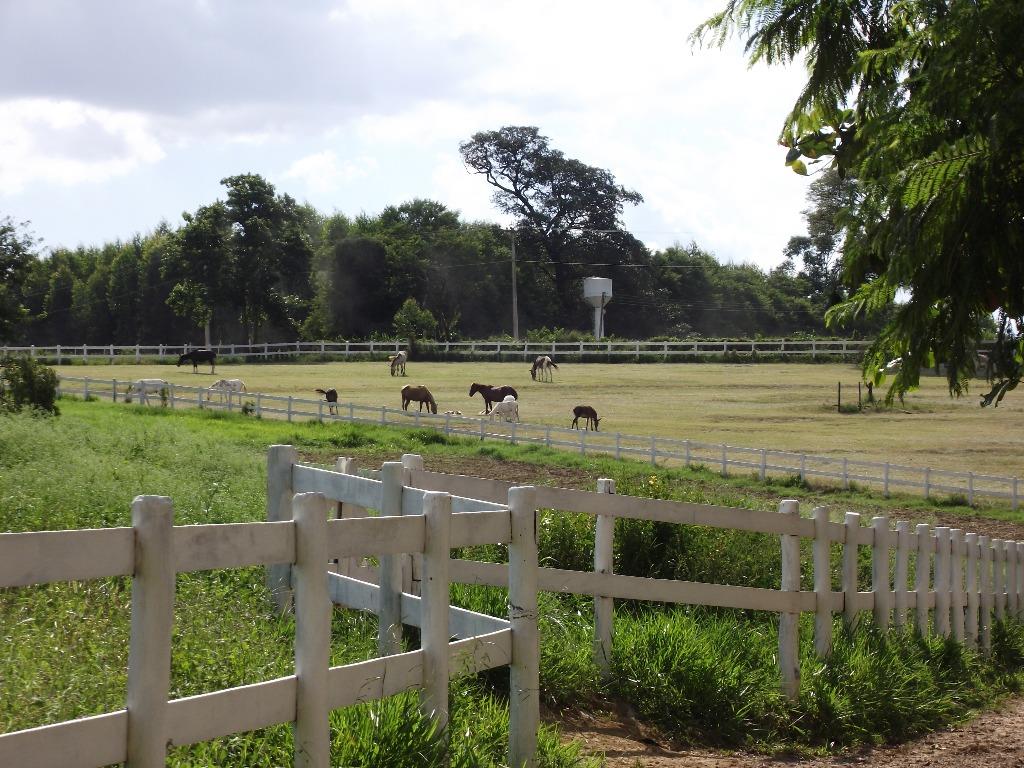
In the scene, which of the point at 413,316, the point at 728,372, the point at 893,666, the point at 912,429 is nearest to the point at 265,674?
the point at 893,666

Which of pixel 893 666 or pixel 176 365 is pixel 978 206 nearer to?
pixel 893 666

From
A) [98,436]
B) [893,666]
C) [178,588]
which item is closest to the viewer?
[178,588]

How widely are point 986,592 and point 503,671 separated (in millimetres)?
5797

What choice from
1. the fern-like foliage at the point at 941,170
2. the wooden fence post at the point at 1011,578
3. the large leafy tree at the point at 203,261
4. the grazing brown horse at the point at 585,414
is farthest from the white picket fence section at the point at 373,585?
the large leafy tree at the point at 203,261

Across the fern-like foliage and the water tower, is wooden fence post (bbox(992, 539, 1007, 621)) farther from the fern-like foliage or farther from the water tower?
the water tower

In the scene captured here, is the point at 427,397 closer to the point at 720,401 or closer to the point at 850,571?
the point at 720,401

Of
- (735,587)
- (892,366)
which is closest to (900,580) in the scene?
(735,587)

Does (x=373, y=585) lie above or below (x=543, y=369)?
above

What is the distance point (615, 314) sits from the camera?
86.1m

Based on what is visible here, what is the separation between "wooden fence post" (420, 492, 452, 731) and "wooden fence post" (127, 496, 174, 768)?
1157 millimetres

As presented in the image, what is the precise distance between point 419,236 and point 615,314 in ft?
52.7

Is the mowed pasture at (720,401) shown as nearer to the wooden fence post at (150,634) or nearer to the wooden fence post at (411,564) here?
the wooden fence post at (411,564)

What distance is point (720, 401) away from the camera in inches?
1794

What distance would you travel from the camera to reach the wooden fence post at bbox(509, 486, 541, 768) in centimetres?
446
